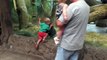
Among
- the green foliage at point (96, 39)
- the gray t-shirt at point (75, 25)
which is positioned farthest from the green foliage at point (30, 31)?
the gray t-shirt at point (75, 25)

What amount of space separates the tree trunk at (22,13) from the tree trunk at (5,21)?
13.5 inches

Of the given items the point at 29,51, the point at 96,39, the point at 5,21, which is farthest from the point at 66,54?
the point at 5,21

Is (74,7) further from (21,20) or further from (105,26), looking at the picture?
(21,20)

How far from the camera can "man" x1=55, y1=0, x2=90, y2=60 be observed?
3373mm

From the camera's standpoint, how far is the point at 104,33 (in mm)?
5551

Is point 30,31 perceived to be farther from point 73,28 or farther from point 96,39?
point 73,28

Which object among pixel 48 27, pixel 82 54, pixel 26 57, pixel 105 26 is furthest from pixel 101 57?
pixel 26 57

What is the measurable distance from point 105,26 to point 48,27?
1301 mm

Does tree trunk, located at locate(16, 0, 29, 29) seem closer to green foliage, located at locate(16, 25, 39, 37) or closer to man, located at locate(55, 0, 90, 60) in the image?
green foliage, located at locate(16, 25, 39, 37)

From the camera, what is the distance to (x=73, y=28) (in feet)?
11.3

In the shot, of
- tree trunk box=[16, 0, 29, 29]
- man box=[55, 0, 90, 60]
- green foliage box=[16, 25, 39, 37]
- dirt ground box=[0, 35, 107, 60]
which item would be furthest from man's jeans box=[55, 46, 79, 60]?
tree trunk box=[16, 0, 29, 29]

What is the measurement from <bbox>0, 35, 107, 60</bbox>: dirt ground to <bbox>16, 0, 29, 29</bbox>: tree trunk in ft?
1.45

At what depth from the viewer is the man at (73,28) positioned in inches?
133

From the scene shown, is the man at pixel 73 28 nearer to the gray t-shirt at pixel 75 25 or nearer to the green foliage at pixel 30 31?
the gray t-shirt at pixel 75 25
